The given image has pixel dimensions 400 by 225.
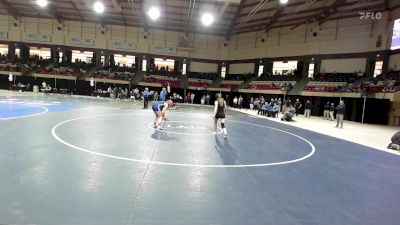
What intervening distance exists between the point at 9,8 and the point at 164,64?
22.9m

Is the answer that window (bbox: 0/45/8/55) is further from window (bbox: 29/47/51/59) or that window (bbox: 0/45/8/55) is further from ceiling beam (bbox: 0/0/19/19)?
ceiling beam (bbox: 0/0/19/19)

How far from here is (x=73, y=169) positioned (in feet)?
21.2

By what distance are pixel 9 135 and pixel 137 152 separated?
180 inches

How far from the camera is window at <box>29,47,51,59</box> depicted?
46156 millimetres

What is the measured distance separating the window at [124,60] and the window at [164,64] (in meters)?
3.84

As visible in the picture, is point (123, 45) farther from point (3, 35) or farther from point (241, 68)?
point (241, 68)

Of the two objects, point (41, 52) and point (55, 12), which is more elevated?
point (55, 12)

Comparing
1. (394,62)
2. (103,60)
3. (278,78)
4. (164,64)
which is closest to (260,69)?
(278,78)

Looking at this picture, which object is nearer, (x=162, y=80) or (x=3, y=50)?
(x=162, y=80)

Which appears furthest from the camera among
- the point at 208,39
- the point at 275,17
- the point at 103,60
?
the point at 208,39

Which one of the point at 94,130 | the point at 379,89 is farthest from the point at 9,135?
the point at 379,89

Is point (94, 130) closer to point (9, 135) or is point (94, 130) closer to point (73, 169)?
point (9, 135)

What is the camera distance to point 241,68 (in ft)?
150

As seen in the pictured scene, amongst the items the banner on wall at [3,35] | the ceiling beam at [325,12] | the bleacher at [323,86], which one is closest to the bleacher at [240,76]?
the ceiling beam at [325,12]
